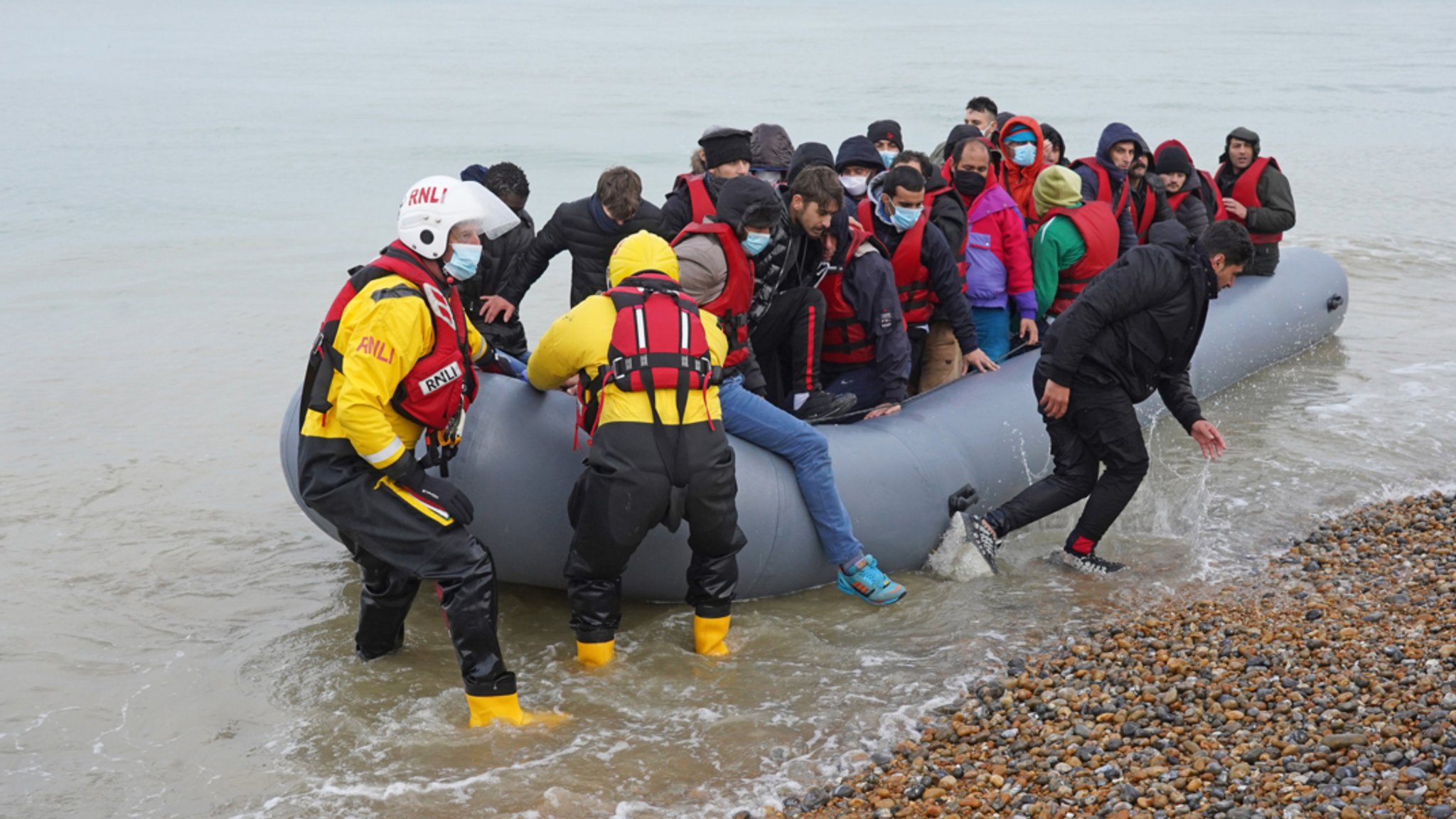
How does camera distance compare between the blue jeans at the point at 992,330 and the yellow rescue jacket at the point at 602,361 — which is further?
the blue jeans at the point at 992,330

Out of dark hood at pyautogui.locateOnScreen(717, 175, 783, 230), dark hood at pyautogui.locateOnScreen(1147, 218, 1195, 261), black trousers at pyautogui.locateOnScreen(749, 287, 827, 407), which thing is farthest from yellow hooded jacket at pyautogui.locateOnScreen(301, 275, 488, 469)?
dark hood at pyautogui.locateOnScreen(1147, 218, 1195, 261)

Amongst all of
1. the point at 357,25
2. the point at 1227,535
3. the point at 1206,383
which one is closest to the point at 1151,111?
the point at 1206,383

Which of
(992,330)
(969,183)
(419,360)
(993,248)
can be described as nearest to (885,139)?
(969,183)

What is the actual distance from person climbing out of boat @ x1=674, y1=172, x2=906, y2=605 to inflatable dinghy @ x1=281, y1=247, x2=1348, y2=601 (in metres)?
0.08

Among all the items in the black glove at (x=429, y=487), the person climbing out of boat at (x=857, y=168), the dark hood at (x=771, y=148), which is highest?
the dark hood at (x=771, y=148)

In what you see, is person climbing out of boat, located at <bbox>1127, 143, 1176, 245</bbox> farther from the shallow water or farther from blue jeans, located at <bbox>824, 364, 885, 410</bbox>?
blue jeans, located at <bbox>824, 364, 885, 410</bbox>

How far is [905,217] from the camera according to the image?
18.4ft

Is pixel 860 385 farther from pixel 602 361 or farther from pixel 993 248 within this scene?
pixel 602 361

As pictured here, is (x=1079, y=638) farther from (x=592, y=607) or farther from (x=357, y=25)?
(x=357, y=25)

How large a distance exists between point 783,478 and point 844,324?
38.7 inches

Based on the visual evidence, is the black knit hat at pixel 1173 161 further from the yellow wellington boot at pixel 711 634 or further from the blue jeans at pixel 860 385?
the yellow wellington boot at pixel 711 634

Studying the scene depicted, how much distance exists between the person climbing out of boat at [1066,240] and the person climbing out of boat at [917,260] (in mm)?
643

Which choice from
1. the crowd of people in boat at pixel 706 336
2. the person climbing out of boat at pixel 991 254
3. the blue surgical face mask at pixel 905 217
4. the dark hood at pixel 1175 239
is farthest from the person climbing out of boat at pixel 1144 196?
the dark hood at pixel 1175 239

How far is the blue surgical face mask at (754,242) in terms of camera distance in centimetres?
476
